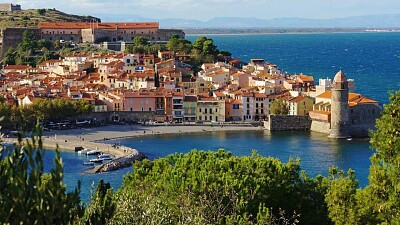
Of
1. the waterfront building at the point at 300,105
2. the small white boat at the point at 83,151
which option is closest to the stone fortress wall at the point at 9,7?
the waterfront building at the point at 300,105

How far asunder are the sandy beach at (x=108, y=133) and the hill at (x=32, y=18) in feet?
94.8

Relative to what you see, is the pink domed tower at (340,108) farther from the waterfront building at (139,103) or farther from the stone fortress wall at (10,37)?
the stone fortress wall at (10,37)

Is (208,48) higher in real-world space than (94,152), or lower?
higher

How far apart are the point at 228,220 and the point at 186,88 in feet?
97.0

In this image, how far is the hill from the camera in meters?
64.3

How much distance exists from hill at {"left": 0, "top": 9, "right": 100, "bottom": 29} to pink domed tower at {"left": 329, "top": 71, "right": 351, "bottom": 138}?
3443 cm

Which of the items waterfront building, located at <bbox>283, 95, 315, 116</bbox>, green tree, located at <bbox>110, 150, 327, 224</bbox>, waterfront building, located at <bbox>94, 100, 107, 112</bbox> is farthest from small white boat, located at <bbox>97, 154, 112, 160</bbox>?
waterfront building, located at <bbox>283, 95, 315, 116</bbox>

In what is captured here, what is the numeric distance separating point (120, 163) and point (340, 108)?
11.0 metres

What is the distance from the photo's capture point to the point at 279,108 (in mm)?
37250

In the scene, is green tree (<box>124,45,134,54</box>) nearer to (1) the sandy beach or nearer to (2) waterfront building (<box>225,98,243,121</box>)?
(2) waterfront building (<box>225,98,243,121</box>)

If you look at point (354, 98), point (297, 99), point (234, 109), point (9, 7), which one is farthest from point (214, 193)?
point (9, 7)

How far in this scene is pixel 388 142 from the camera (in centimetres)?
1121

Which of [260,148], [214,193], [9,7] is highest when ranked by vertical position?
[9,7]

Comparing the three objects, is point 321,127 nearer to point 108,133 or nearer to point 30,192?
point 108,133
